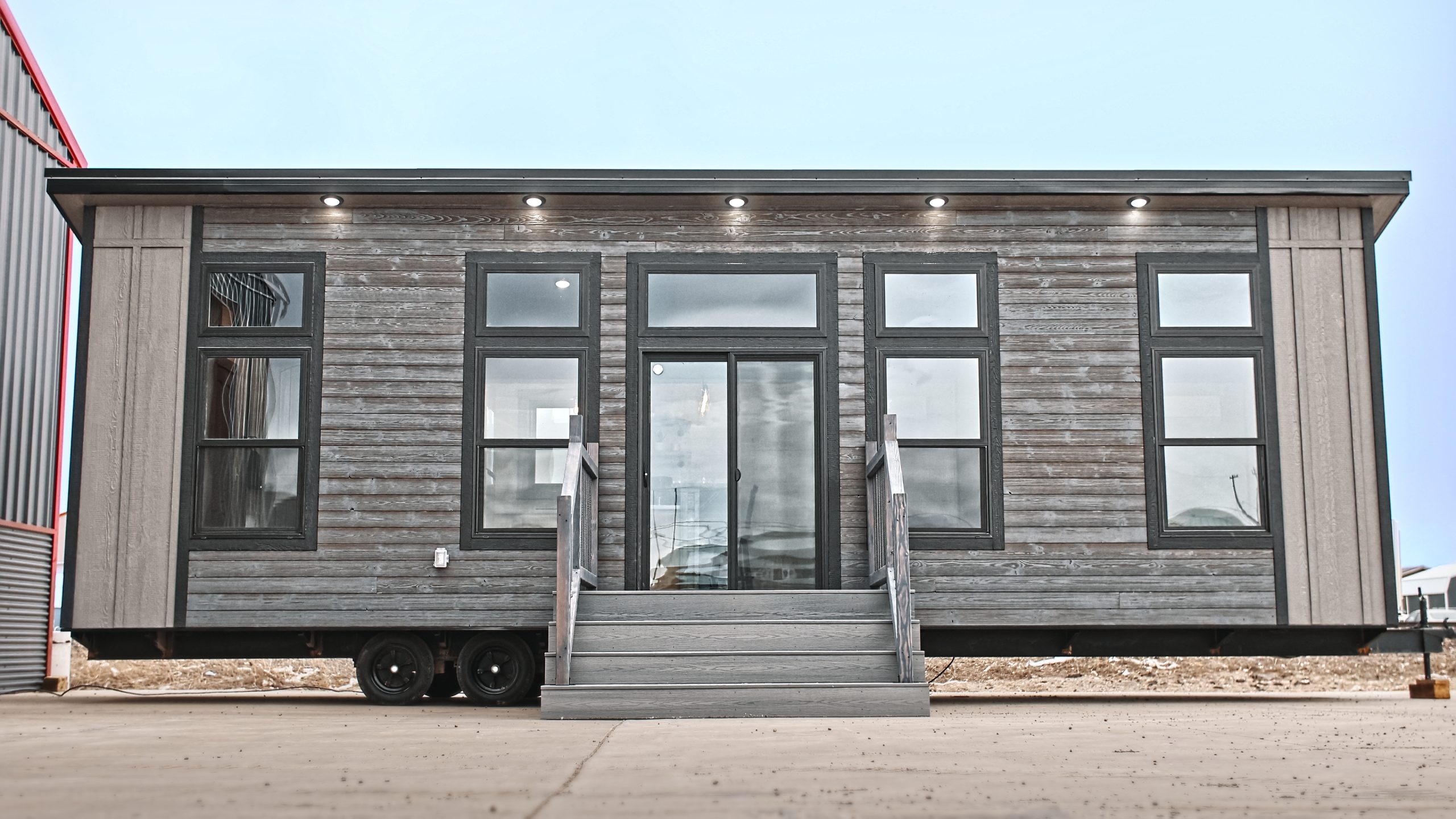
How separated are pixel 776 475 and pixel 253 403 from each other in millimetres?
3621

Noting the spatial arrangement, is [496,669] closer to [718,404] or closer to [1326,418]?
[718,404]

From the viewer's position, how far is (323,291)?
29.8ft

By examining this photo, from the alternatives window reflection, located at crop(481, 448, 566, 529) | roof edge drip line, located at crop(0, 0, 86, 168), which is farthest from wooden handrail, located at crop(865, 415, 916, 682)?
roof edge drip line, located at crop(0, 0, 86, 168)

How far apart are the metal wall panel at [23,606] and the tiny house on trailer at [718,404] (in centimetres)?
242

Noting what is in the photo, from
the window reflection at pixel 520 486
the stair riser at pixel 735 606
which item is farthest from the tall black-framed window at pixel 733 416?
the stair riser at pixel 735 606

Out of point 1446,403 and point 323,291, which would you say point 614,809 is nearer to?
point 323,291

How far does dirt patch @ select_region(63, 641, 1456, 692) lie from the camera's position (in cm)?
1368

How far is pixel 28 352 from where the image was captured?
11133mm

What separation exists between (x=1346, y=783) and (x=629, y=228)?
20.3 feet

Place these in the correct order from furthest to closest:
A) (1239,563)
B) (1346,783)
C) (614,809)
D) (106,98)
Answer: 1. (106,98)
2. (1239,563)
3. (1346,783)
4. (614,809)

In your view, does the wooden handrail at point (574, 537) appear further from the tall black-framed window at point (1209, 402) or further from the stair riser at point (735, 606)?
the tall black-framed window at point (1209, 402)

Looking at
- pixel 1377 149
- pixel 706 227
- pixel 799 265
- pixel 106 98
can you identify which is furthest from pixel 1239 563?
pixel 106 98

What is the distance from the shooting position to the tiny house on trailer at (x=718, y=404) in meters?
8.79

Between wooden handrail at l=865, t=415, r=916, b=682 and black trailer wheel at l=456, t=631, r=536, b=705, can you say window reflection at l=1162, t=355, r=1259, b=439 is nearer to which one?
wooden handrail at l=865, t=415, r=916, b=682
